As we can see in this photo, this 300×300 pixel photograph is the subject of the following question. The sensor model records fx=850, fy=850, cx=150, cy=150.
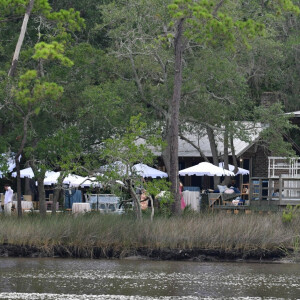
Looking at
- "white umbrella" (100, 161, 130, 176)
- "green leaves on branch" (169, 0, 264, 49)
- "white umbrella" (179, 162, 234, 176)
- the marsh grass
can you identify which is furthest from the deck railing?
"white umbrella" (100, 161, 130, 176)

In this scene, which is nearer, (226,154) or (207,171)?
(207,171)

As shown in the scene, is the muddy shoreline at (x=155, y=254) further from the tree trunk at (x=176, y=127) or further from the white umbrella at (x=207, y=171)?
the white umbrella at (x=207, y=171)

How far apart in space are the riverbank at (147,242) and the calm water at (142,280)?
0.72 m

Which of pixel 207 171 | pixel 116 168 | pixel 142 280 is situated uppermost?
pixel 207 171

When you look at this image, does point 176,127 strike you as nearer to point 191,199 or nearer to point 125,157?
point 191,199

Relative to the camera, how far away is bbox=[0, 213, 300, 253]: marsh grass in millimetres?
24031

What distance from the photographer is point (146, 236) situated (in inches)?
955

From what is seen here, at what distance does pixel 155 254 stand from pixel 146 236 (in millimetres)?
574

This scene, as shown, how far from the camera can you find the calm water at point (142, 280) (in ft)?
57.0

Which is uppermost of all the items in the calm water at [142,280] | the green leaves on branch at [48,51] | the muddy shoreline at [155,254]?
the green leaves on branch at [48,51]

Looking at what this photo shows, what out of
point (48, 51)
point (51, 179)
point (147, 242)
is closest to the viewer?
point (147, 242)

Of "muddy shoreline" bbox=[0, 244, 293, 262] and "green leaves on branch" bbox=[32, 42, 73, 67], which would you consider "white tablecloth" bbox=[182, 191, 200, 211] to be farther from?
"muddy shoreline" bbox=[0, 244, 293, 262]

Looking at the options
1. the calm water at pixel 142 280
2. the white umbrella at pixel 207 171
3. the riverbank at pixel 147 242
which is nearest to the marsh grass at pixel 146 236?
the riverbank at pixel 147 242

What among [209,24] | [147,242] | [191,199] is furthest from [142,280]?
[191,199]
